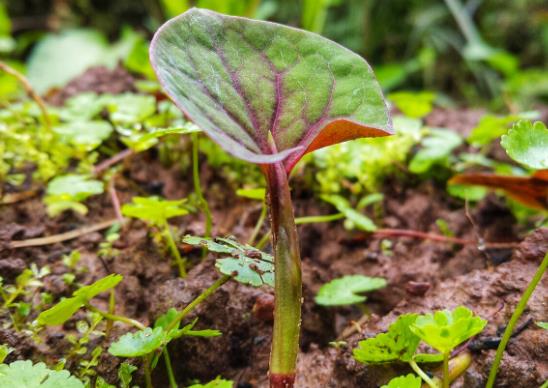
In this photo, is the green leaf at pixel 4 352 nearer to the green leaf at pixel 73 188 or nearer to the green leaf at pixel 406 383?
the green leaf at pixel 73 188

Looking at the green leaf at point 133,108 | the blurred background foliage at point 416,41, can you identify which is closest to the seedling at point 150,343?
the green leaf at point 133,108

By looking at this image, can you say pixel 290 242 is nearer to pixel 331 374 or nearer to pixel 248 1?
pixel 331 374

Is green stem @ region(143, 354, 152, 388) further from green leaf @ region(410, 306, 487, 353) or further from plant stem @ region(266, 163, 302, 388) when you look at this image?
green leaf @ region(410, 306, 487, 353)

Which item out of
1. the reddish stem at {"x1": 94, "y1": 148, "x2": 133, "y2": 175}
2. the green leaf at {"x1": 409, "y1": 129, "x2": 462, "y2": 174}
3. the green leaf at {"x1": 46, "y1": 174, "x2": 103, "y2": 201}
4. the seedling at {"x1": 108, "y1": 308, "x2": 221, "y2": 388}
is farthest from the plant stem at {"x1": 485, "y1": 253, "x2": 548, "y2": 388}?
the reddish stem at {"x1": 94, "y1": 148, "x2": 133, "y2": 175}

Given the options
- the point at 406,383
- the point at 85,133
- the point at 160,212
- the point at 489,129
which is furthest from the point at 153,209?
the point at 489,129

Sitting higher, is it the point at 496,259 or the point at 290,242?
the point at 290,242

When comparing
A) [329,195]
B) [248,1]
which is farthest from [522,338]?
[248,1]

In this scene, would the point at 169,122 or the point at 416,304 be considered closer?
the point at 416,304
